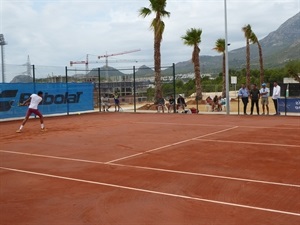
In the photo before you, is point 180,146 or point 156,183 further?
point 180,146

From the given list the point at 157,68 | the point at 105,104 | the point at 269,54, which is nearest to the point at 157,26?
the point at 157,68

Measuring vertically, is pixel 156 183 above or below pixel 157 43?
below

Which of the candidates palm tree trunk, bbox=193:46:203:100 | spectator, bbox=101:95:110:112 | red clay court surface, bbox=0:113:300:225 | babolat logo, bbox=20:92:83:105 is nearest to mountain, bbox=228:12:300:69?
palm tree trunk, bbox=193:46:203:100

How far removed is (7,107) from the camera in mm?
23219

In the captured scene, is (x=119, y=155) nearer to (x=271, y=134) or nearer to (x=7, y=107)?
(x=271, y=134)

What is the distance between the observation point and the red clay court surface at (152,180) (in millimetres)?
5789

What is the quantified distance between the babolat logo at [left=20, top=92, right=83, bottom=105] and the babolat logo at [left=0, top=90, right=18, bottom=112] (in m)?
0.57

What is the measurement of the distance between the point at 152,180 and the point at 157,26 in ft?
78.7

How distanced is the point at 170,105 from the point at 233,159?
16.9m

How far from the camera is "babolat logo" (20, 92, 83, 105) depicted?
24.3 m

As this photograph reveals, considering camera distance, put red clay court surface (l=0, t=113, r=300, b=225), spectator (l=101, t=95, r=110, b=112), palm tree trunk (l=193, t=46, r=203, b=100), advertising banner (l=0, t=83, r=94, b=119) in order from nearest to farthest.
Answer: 1. red clay court surface (l=0, t=113, r=300, b=225)
2. advertising banner (l=0, t=83, r=94, b=119)
3. spectator (l=101, t=95, r=110, b=112)
4. palm tree trunk (l=193, t=46, r=203, b=100)

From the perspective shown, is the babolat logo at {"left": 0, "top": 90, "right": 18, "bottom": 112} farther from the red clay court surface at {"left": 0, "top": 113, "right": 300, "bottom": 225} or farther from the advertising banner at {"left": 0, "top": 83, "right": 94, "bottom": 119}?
the red clay court surface at {"left": 0, "top": 113, "right": 300, "bottom": 225}

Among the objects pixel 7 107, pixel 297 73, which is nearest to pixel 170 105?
pixel 7 107

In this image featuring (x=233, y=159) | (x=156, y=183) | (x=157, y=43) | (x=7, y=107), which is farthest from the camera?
(x=157, y=43)
